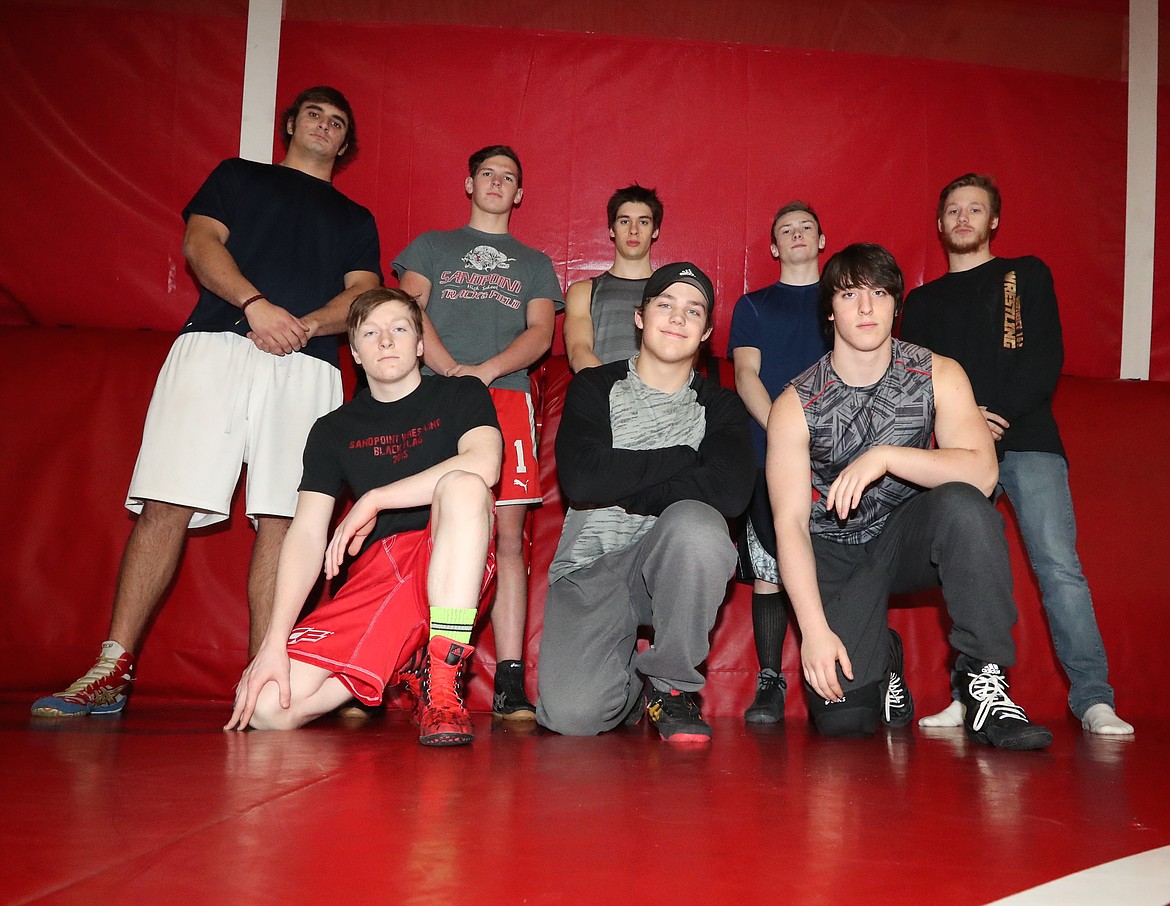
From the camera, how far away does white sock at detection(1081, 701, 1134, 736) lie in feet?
8.24

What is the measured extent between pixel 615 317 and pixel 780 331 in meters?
0.55

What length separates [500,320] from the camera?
10.3 feet

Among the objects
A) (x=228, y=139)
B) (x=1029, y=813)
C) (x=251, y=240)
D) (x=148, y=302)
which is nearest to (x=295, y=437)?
(x=251, y=240)

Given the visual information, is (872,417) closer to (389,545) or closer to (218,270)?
(389,545)

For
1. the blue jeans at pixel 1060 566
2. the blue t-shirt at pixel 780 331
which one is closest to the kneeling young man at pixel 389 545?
the blue t-shirt at pixel 780 331

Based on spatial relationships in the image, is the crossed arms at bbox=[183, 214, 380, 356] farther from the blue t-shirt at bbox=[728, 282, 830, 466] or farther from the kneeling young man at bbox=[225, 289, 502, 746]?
the blue t-shirt at bbox=[728, 282, 830, 466]

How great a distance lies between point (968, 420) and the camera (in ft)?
7.70

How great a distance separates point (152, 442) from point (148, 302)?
4.54ft

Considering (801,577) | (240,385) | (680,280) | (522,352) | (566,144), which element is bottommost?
(801,577)

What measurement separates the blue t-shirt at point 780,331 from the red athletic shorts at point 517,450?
0.76 m

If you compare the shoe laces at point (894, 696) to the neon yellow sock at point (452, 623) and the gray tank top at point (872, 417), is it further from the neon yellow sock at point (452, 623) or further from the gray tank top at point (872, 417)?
the neon yellow sock at point (452, 623)

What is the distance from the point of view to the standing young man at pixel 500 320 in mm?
2814

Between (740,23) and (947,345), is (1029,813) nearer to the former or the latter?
(947,345)

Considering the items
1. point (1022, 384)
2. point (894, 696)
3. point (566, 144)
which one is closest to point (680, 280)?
point (1022, 384)
